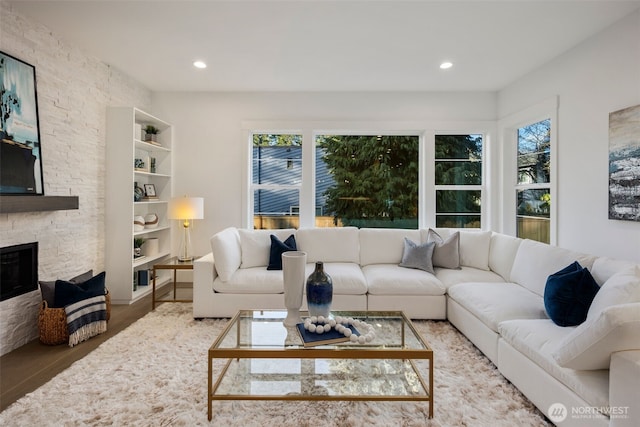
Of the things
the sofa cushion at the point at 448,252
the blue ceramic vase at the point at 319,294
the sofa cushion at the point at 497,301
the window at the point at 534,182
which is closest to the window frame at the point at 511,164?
the window at the point at 534,182

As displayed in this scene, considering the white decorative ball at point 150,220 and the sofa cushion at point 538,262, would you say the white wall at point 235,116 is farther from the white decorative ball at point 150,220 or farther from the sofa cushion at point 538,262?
the sofa cushion at point 538,262

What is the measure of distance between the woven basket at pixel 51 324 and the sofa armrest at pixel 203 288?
1.00 m

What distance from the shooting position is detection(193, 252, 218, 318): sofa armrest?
317 cm

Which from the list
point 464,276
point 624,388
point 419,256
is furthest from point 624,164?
point 624,388

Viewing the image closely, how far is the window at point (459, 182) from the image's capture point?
4559 mm

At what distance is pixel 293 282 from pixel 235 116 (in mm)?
3058

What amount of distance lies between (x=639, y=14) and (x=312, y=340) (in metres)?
3.38

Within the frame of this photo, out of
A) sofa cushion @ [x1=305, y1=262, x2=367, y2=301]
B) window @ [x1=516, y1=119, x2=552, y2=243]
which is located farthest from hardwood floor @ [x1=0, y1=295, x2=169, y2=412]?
window @ [x1=516, y1=119, x2=552, y2=243]

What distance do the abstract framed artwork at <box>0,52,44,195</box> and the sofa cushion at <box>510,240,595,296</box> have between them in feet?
13.6

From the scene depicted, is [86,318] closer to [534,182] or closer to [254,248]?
[254,248]

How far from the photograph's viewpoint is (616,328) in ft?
4.39

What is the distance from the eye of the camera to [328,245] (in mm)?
3834

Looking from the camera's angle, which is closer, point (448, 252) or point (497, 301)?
point (497, 301)

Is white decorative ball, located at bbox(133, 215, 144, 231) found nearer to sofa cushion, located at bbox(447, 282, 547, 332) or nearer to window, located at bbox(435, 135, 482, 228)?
sofa cushion, located at bbox(447, 282, 547, 332)
